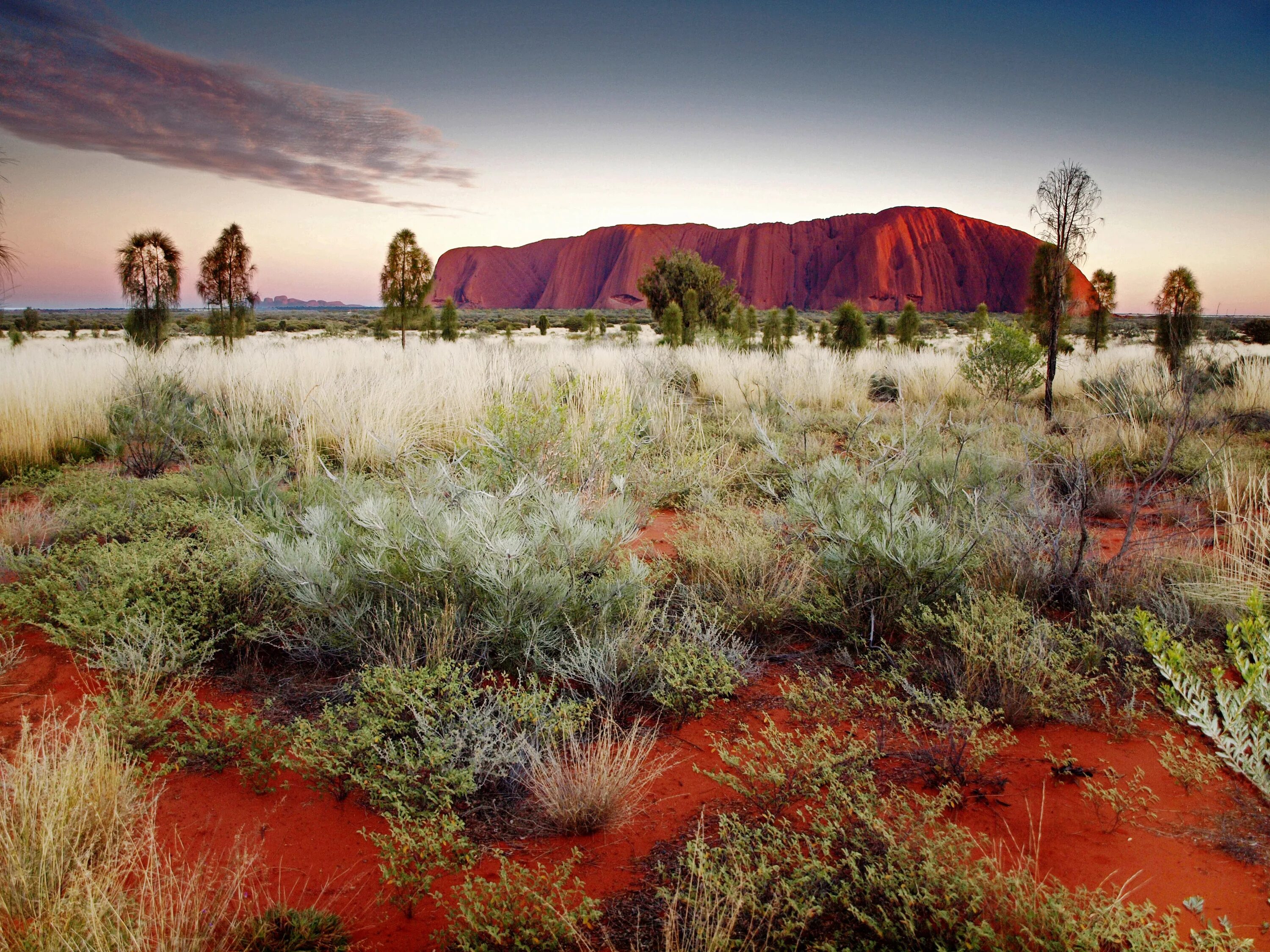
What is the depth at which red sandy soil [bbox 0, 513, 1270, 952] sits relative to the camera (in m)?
1.77

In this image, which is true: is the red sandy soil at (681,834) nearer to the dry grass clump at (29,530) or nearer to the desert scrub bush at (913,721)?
the desert scrub bush at (913,721)

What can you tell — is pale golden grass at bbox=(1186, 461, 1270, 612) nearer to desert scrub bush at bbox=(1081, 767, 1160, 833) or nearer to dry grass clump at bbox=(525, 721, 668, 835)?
desert scrub bush at bbox=(1081, 767, 1160, 833)

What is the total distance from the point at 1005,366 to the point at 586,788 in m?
10.6

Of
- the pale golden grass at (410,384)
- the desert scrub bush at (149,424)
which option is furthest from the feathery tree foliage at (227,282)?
the desert scrub bush at (149,424)

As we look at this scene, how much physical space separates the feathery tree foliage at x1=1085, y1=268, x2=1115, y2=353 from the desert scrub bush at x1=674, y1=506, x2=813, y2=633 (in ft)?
56.2

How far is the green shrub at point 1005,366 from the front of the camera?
10.1 metres

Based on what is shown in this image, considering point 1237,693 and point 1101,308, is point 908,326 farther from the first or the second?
point 1237,693

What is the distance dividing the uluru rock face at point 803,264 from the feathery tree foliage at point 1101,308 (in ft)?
190

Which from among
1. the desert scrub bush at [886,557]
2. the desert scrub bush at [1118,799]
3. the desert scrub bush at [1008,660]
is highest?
the desert scrub bush at [886,557]

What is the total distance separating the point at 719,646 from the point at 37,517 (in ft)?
15.1

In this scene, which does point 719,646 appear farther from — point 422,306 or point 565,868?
point 422,306

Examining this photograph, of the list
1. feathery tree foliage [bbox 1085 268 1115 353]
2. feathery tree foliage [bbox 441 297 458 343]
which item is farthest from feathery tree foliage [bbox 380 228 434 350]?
feathery tree foliage [bbox 1085 268 1115 353]

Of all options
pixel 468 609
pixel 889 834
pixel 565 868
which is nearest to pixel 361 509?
pixel 468 609

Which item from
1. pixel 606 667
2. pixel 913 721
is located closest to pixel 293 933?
pixel 606 667
